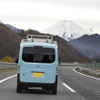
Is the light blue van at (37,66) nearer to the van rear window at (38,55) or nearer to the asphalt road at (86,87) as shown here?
the van rear window at (38,55)

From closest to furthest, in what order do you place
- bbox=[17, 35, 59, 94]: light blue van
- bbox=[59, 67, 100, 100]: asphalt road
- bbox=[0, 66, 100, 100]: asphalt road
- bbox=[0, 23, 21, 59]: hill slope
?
bbox=[0, 66, 100, 100]: asphalt road < bbox=[17, 35, 59, 94]: light blue van < bbox=[59, 67, 100, 100]: asphalt road < bbox=[0, 23, 21, 59]: hill slope

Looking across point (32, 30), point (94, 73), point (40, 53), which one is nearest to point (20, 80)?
point (40, 53)

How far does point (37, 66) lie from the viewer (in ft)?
42.4

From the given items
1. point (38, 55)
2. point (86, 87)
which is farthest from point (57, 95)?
point (86, 87)

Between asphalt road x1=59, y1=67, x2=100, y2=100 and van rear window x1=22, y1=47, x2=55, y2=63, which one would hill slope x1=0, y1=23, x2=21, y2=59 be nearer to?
asphalt road x1=59, y1=67, x2=100, y2=100

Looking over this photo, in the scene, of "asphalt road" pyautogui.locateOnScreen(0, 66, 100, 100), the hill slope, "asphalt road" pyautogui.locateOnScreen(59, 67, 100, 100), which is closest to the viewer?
→ "asphalt road" pyautogui.locateOnScreen(0, 66, 100, 100)

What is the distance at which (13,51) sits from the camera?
384 ft

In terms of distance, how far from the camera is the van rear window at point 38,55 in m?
13.0

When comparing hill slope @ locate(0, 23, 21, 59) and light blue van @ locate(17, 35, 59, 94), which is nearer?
light blue van @ locate(17, 35, 59, 94)

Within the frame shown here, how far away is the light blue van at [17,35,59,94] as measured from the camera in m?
12.9

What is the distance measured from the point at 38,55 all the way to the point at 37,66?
1.48ft

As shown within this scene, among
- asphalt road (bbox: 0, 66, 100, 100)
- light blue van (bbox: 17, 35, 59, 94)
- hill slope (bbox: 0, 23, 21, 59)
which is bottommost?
asphalt road (bbox: 0, 66, 100, 100)

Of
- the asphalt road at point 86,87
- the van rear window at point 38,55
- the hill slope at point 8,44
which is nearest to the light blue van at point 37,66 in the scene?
the van rear window at point 38,55

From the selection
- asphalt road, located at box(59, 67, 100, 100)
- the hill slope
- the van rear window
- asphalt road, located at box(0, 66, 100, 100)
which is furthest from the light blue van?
the hill slope
